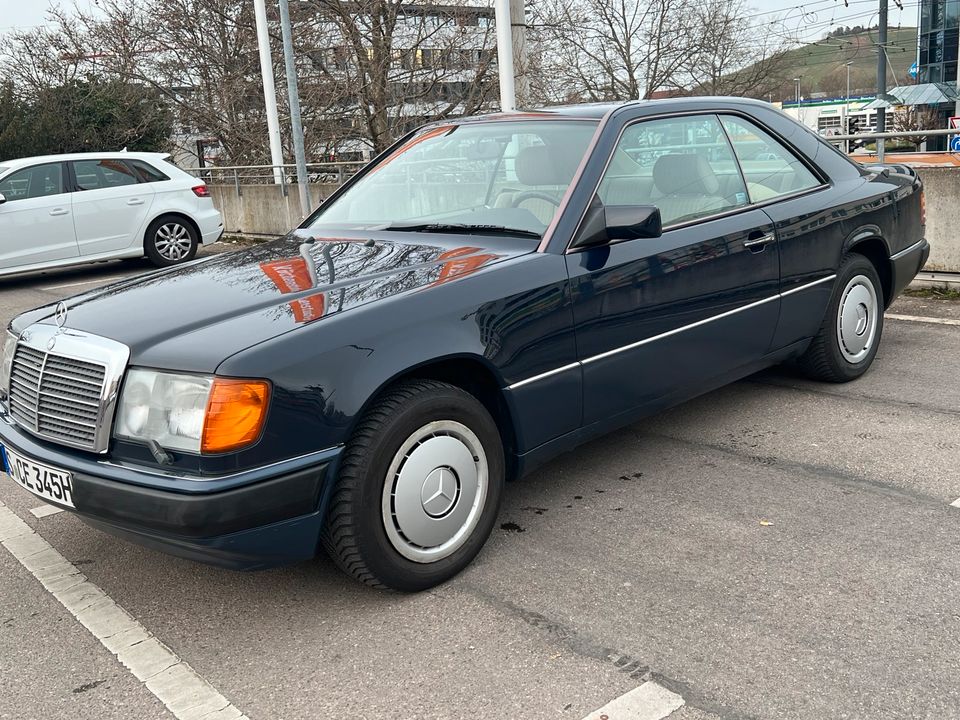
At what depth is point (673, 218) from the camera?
13.3 feet

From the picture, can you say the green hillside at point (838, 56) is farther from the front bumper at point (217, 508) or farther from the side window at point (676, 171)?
the front bumper at point (217, 508)

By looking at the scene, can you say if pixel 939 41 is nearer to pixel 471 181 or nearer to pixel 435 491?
pixel 471 181

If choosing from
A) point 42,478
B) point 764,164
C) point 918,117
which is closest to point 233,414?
point 42,478

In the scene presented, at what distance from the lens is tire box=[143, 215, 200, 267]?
40.6ft

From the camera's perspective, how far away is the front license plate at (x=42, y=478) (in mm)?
2961

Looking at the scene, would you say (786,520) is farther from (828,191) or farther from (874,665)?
(828,191)

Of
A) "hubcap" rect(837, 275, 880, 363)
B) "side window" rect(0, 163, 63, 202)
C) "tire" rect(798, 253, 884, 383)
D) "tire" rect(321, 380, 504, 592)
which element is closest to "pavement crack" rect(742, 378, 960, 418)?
"tire" rect(798, 253, 884, 383)

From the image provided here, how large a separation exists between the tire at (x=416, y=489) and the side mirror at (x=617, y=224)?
841mm

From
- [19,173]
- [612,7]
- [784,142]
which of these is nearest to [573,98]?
[612,7]

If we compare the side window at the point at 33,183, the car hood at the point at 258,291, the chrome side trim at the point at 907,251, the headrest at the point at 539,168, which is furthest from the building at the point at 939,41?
the car hood at the point at 258,291

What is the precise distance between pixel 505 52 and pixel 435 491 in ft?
32.3

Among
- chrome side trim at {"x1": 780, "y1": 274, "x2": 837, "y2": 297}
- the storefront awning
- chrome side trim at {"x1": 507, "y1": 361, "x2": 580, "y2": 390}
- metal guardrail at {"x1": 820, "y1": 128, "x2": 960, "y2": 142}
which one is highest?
the storefront awning

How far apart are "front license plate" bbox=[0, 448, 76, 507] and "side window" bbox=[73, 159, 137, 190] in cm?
937

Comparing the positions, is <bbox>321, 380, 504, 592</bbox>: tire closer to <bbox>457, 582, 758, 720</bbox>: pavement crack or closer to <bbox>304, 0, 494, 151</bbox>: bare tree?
<bbox>457, 582, 758, 720</bbox>: pavement crack
